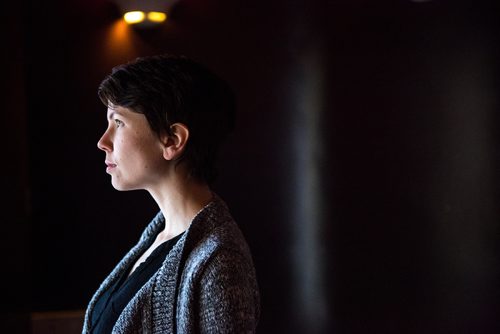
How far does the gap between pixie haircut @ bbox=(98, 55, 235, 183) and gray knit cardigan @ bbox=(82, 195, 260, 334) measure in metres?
0.14

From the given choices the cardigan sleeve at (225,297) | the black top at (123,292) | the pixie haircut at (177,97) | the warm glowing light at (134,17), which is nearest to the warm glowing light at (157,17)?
the warm glowing light at (134,17)

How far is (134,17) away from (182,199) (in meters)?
1.94

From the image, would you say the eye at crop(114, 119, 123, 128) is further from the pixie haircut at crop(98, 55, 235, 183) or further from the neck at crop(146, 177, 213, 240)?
the neck at crop(146, 177, 213, 240)

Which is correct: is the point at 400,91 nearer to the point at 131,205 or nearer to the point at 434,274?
the point at 434,274

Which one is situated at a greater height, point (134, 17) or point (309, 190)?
point (134, 17)

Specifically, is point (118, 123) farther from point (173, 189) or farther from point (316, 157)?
point (316, 157)

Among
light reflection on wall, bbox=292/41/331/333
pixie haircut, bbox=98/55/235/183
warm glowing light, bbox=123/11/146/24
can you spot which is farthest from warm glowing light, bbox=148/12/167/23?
pixie haircut, bbox=98/55/235/183

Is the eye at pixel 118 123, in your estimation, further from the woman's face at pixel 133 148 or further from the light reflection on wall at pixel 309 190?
the light reflection on wall at pixel 309 190

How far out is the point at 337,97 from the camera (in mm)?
3295

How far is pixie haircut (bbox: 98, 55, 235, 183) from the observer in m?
1.19

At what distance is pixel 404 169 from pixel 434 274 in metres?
0.57

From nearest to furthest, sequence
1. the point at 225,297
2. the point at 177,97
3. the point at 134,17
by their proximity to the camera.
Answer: the point at 225,297
the point at 177,97
the point at 134,17

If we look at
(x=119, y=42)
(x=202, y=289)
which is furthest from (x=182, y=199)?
(x=119, y=42)

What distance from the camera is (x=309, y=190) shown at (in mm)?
3281
